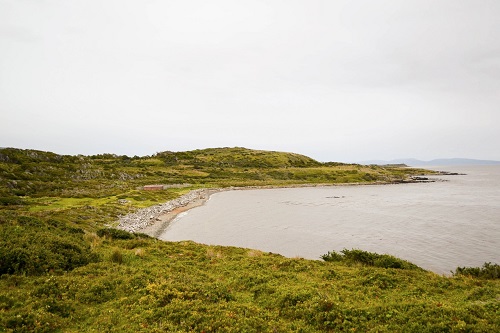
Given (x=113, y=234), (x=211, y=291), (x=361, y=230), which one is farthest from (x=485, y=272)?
(x=113, y=234)

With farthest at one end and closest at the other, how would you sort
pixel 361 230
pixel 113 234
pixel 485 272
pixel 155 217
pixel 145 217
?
pixel 155 217 → pixel 145 217 → pixel 361 230 → pixel 113 234 → pixel 485 272

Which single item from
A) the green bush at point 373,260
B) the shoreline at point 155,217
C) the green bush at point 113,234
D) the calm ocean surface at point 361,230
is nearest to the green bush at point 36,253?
the green bush at point 113,234

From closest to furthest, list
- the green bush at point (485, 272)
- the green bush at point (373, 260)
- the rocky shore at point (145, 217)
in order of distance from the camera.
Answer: the green bush at point (485, 272)
the green bush at point (373, 260)
the rocky shore at point (145, 217)

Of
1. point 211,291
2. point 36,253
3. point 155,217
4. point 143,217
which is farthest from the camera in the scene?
point 155,217

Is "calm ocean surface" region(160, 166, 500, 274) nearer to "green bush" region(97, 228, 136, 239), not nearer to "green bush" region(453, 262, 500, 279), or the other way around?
"green bush" region(453, 262, 500, 279)

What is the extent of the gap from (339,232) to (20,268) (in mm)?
42132

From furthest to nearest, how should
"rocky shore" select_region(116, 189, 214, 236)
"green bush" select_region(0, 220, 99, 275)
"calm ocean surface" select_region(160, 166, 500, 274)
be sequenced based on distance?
1. "rocky shore" select_region(116, 189, 214, 236)
2. "calm ocean surface" select_region(160, 166, 500, 274)
3. "green bush" select_region(0, 220, 99, 275)

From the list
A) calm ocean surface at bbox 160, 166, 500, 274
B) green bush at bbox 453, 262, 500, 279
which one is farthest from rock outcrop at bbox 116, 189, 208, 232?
green bush at bbox 453, 262, 500, 279

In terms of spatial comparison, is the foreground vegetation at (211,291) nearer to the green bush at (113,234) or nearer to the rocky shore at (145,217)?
the green bush at (113,234)

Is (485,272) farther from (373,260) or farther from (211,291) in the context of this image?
(211,291)

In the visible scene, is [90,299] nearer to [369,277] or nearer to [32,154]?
[369,277]

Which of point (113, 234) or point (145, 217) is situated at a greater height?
point (113, 234)

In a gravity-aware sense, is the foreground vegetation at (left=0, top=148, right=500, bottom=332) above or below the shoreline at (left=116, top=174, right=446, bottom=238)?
above

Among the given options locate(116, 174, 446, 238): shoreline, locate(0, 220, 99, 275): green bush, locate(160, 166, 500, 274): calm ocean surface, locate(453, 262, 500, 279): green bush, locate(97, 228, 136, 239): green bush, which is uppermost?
locate(0, 220, 99, 275): green bush
